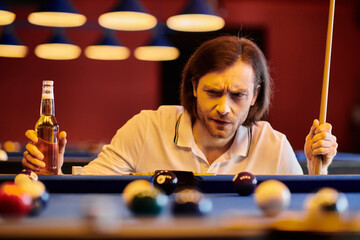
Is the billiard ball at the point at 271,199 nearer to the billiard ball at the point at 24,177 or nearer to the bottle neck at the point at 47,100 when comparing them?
the billiard ball at the point at 24,177

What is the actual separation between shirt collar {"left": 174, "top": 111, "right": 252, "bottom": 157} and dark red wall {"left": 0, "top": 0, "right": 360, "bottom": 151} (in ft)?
18.2

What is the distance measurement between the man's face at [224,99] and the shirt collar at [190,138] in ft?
0.36

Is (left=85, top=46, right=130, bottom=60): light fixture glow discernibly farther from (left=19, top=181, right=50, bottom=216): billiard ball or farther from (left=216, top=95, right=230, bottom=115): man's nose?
(left=19, top=181, right=50, bottom=216): billiard ball

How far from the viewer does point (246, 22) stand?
850 centimetres

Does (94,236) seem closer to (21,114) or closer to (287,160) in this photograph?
(287,160)

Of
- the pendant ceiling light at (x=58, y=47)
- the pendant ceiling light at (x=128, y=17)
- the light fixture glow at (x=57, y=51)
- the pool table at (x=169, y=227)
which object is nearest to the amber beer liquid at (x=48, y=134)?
the pool table at (x=169, y=227)

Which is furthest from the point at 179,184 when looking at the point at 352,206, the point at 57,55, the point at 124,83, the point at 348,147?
the point at 348,147

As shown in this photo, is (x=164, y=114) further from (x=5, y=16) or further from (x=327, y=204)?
(x=5, y=16)

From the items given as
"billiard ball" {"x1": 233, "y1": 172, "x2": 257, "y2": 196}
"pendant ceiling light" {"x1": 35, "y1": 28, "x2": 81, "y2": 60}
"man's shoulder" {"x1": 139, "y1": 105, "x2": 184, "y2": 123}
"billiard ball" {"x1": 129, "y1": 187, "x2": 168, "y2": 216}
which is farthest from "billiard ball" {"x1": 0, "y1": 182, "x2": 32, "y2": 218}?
"pendant ceiling light" {"x1": 35, "y1": 28, "x2": 81, "y2": 60}

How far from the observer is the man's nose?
2484mm

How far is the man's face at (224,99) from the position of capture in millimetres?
2520

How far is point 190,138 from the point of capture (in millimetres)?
2678

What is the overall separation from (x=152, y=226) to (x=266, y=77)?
205cm

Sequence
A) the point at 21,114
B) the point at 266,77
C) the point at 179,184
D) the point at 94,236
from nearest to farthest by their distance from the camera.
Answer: the point at 94,236 < the point at 179,184 < the point at 266,77 < the point at 21,114
